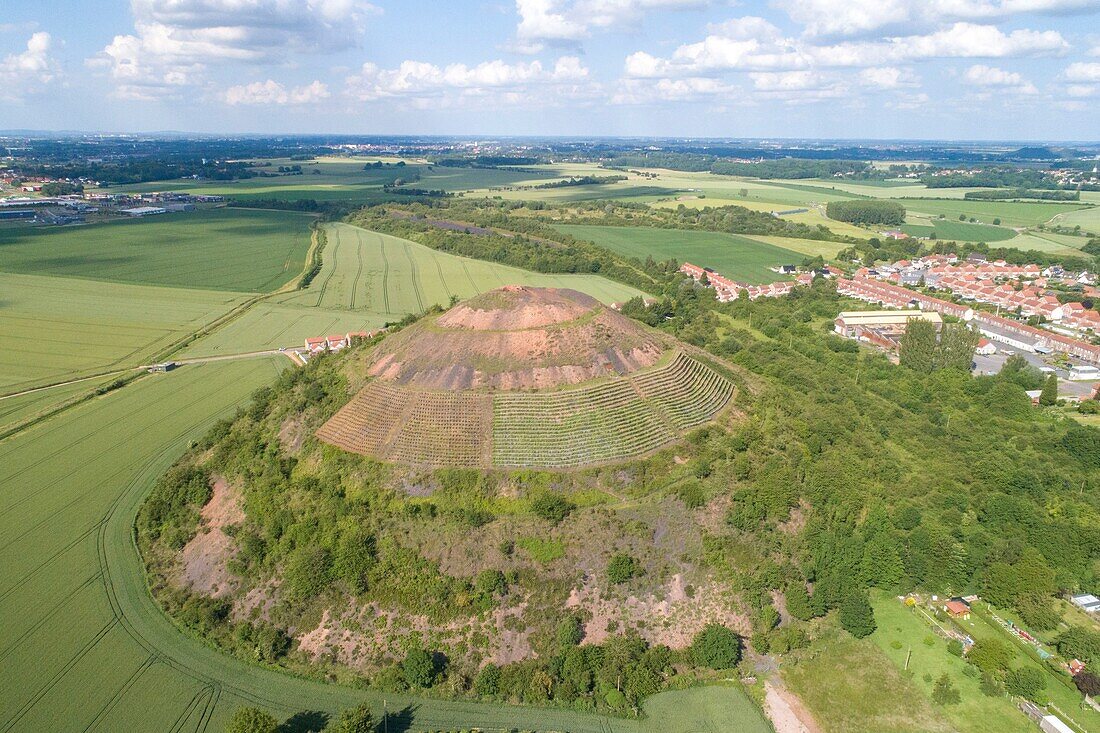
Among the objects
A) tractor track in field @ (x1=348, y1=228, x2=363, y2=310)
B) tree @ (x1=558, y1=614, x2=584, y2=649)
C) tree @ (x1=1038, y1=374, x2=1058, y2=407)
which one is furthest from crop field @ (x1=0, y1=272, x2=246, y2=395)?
tree @ (x1=1038, y1=374, x2=1058, y2=407)

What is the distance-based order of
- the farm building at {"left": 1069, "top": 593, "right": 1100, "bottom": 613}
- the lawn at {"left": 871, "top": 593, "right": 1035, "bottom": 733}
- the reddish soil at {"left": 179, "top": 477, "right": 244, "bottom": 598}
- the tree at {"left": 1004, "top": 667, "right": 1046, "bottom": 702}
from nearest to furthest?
the lawn at {"left": 871, "top": 593, "right": 1035, "bottom": 733}, the tree at {"left": 1004, "top": 667, "right": 1046, "bottom": 702}, the farm building at {"left": 1069, "top": 593, "right": 1100, "bottom": 613}, the reddish soil at {"left": 179, "top": 477, "right": 244, "bottom": 598}

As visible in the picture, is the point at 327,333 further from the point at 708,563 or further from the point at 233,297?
the point at 708,563

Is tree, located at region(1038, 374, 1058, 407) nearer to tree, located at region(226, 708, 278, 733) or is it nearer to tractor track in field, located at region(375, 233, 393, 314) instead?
tree, located at region(226, 708, 278, 733)

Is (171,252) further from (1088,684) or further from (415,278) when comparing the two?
(1088,684)

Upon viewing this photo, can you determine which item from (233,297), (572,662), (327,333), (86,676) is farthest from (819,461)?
(233,297)

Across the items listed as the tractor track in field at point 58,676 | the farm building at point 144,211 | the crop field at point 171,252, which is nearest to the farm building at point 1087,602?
the tractor track in field at point 58,676
